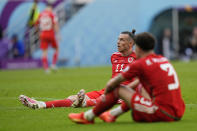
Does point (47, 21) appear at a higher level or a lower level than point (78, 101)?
higher

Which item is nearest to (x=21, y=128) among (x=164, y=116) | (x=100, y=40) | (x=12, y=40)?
(x=164, y=116)

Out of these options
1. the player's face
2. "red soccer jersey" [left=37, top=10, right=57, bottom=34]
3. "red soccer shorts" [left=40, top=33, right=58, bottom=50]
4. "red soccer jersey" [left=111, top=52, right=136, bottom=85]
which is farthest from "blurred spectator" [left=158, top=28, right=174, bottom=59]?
the player's face

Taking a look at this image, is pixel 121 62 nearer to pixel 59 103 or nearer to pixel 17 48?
pixel 59 103

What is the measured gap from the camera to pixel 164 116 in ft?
20.1

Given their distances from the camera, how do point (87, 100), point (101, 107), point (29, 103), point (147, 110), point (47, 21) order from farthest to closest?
point (47, 21), point (87, 100), point (29, 103), point (101, 107), point (147, 110)

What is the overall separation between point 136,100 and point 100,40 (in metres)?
27.2

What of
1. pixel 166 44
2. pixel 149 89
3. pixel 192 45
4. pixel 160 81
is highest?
pixel 160 81

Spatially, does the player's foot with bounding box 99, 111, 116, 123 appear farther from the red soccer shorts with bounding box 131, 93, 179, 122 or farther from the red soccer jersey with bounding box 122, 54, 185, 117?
the red soccer jersey with bounding box 122, 54, 185, 117

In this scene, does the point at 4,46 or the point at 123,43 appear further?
the point at 4,46

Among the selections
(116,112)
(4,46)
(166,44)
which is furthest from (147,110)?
(166,44)

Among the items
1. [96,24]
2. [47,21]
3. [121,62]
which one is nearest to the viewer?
[121,62]

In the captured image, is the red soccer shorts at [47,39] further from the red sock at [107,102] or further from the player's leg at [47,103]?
the red sock at [107,102]

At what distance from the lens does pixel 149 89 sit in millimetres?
6172

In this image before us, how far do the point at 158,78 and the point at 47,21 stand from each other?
54.2 ft
